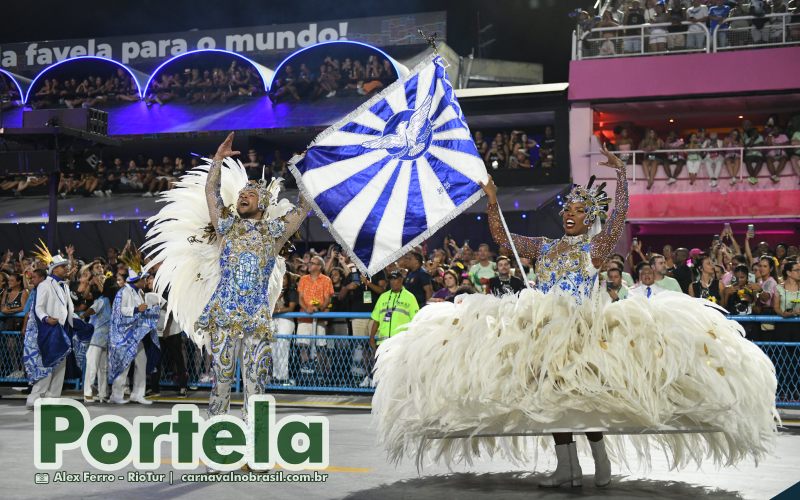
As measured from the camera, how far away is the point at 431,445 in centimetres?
691

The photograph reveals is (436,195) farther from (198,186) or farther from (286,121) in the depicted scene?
(286,121)

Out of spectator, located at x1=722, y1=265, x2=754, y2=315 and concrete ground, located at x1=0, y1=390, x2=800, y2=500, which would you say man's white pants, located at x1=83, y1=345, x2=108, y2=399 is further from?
spectator, located at x1=722, y1=265, x2=754, y2=315

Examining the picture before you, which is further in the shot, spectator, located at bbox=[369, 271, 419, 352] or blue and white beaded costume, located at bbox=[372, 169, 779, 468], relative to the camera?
spectator, located at bbox=[369, 271, 419, 352]

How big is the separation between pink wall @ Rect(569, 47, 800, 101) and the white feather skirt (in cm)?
1656

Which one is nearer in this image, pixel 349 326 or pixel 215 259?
pixel 215 259

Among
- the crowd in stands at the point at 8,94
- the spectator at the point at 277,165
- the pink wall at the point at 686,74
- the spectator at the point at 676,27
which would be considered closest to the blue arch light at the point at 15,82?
the crowd in stands at the point at 8,94

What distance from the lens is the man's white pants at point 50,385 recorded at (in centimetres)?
1316

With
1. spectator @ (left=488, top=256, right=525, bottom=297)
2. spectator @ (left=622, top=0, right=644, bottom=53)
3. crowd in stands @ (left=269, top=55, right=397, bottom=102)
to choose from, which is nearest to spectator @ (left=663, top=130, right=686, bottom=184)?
spectator @ (left=622, top=0, right=644, bottom=53)

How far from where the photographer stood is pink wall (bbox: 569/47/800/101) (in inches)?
862

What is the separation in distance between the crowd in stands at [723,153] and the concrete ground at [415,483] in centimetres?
1380

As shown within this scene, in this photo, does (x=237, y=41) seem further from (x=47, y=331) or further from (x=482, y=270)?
(x=47, y=331)

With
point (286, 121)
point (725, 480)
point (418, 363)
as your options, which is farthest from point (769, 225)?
point (418, 363)

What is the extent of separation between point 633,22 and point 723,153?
12.1 feet

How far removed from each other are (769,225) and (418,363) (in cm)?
1788
